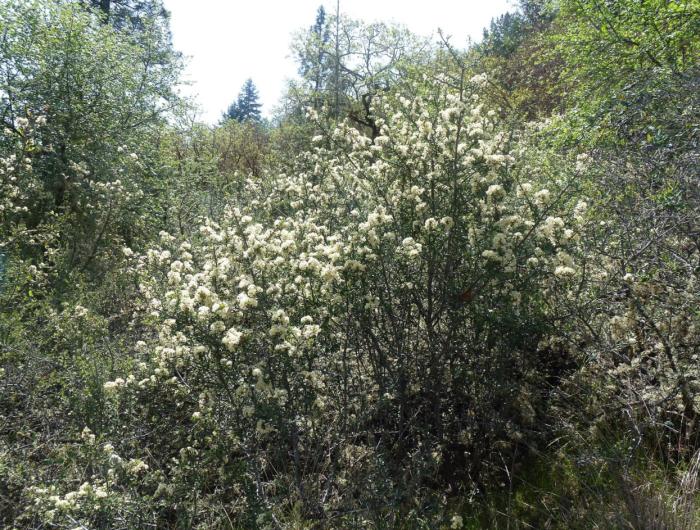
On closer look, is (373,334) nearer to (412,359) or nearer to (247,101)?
(412,359)

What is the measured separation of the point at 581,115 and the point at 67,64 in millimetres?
8295

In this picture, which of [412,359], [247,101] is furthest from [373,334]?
[247,101]

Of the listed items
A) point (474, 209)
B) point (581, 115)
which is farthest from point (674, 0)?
point (474, 209)

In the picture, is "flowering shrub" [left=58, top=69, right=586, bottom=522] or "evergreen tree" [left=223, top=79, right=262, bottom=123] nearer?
"flowering shrub" [left=58, top=69, right=586, bottom=522]

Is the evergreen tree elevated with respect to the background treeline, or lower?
elevated

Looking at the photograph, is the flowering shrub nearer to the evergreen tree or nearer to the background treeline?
the background treeline

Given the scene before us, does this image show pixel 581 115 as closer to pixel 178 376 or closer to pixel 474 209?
pixel 474 209

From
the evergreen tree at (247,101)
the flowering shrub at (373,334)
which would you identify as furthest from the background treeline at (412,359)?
the evergreen tree at (247,101)

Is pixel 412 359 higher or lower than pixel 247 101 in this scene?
lower

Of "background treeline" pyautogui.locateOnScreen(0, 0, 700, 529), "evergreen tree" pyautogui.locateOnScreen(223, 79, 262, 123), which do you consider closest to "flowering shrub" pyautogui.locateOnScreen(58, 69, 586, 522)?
"background treeline" pyautogui.locateOnScreen(0, 0, 700, 529)

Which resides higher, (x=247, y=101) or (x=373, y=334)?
(x=247, y=101)

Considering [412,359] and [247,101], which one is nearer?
[412,359]

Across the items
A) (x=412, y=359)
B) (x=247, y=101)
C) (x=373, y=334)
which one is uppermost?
(x=247, y=101)

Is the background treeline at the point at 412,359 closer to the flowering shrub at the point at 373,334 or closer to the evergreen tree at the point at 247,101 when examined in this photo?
the flowering shrub at the point at 373,334
